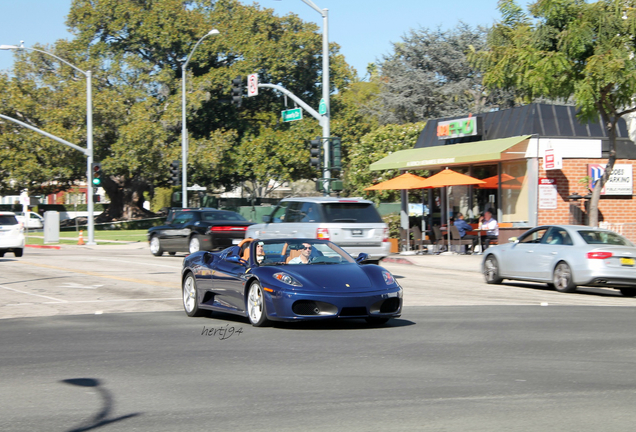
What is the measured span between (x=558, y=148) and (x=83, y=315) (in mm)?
19940

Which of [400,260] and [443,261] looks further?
[400,260]

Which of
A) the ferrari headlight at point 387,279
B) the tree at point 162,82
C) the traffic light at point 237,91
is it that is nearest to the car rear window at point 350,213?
the ferrari headlight at point 387,279

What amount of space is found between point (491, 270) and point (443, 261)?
6799 mm

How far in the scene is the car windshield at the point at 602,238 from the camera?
1709cm

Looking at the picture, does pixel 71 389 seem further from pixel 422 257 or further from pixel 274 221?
pixel 422 257

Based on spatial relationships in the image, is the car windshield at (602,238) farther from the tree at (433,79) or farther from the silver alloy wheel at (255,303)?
the tree at (433,79)

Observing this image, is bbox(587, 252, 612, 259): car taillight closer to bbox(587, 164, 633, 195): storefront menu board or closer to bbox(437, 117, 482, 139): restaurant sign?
bbox(587, 164, 633, 195): storefront menu board

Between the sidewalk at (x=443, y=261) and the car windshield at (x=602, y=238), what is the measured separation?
5954 mm

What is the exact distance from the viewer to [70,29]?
5850 centimetres

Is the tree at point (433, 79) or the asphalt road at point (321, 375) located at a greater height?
the tree at point (433, 79)

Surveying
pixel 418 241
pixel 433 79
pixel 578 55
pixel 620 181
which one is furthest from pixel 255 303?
pixel 433 79

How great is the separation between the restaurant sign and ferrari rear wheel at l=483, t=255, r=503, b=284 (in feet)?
40.4

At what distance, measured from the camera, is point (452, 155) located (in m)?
31.0

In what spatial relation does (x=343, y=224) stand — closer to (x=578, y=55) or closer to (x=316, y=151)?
(x=578, y=55)
